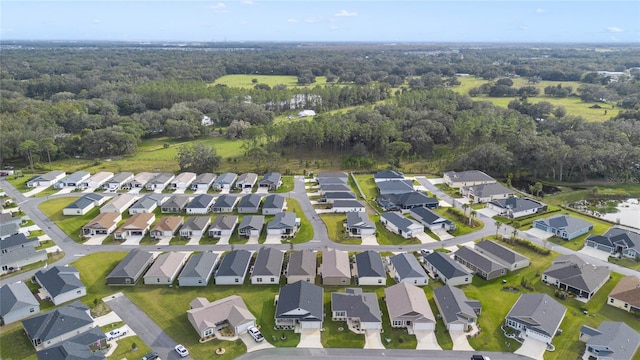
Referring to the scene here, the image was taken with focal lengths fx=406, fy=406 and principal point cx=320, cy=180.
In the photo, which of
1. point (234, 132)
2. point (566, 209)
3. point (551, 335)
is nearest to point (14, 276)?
point (551, 335)

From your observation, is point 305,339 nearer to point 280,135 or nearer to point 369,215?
point 369,215

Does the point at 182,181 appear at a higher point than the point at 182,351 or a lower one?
higher

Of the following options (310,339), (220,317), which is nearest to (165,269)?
(220,317)

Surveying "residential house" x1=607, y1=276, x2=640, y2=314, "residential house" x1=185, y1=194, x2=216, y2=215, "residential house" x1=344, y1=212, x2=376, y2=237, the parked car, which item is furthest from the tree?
"residential house" x1=607, y1=276, x2=640, y2=314

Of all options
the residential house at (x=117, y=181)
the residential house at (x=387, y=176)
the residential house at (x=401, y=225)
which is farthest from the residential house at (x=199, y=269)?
the residential house at (x=387, y=176)

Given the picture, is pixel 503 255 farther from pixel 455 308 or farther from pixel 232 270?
pixel 232 270
